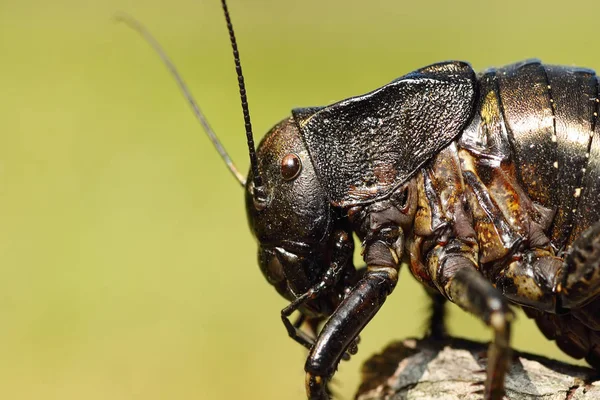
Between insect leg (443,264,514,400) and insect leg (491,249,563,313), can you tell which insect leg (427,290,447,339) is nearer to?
insect leg (491,249,563,313)

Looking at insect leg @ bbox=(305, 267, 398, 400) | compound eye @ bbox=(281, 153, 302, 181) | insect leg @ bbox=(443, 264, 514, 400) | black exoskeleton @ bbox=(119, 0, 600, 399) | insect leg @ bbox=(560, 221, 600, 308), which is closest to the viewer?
insect leg @ bbox=(443, 264, 514, 400)

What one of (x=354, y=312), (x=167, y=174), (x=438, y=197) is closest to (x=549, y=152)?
(x=438, y=197)

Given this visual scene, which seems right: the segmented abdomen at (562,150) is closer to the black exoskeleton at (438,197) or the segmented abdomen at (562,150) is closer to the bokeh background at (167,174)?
the black exoskeleton at (438,197)

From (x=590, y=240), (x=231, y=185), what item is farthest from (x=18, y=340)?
(x=590, y=240)

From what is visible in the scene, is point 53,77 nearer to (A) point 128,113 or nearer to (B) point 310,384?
(A) point 128,113

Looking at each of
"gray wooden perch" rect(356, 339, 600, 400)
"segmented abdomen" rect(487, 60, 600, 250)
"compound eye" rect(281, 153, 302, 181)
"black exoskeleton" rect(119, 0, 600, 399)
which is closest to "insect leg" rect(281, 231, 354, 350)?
"black exoskeleton" rect(119, 0, 600, 399)

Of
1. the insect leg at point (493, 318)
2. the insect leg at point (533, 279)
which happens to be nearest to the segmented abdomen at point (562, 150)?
the insect leg at point (533, 279)
